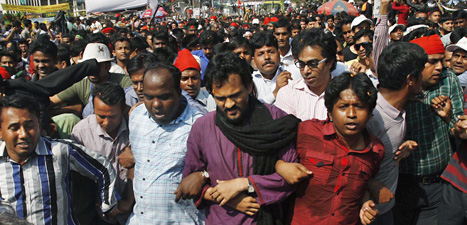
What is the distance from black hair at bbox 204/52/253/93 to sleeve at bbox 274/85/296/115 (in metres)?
0.58

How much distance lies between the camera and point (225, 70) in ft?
7.39

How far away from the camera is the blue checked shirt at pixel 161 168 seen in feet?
8.57

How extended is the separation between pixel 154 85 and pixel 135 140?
1.55 ft

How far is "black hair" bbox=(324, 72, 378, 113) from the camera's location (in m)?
→ 2.16

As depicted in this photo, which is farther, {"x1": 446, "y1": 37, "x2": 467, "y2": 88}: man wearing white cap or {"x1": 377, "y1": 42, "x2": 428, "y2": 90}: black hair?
{"x1": 446, "y1": 37, "x2": 467, "y2": 88}: man wearing white cap

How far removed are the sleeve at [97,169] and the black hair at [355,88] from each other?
5.91 ft

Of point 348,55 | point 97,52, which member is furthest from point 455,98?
point 97,52

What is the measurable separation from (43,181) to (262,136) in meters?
1.59

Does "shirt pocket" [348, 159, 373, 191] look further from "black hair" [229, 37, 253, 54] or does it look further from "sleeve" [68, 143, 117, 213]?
"black hair" [229, 37, 253, 54]

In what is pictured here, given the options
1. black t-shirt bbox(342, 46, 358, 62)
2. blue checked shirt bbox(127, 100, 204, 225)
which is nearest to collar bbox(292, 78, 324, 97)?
blue checked shirt bbox(127, 100, 204, 225)

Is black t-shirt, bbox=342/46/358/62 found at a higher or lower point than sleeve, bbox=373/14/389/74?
lower

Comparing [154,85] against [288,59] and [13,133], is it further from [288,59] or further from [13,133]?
[288,59]

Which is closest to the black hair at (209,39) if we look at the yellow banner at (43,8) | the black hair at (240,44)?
the black hair at (240,44)

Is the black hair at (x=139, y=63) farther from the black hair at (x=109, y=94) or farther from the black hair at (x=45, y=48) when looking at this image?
the black hair at (x=45, y=48)
